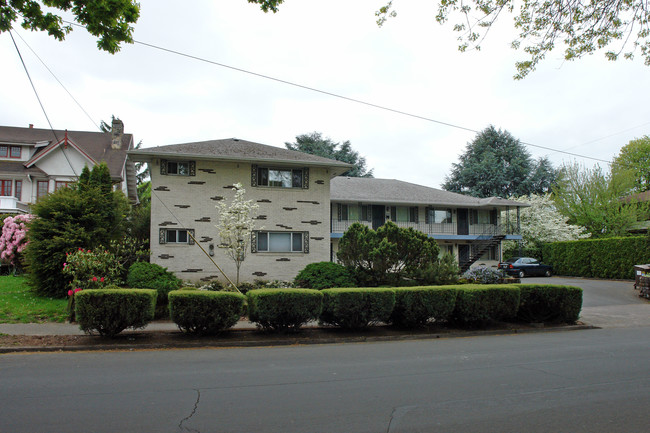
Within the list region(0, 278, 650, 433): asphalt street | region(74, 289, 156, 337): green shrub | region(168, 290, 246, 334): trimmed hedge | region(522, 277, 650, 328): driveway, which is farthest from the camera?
region(522, 277, 650, 328): driveway

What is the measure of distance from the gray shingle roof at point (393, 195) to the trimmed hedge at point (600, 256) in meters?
4.30

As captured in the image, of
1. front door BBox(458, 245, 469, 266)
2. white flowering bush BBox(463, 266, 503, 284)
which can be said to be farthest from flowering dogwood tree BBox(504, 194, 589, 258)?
white flowering bush BBox(463, 266, 503, 284)

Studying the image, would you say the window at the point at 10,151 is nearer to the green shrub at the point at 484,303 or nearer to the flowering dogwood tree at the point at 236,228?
the flowering dogwood tree at the point at 236,228

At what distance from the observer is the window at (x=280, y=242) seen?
61.5ft

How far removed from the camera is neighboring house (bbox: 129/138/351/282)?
17719 millimetres

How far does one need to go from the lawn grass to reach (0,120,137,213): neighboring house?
13.2 meters

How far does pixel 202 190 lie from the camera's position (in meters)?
18.4

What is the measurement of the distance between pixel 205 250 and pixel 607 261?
77.3ft

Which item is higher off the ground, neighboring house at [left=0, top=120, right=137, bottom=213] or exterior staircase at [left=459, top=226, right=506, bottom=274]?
neighboring house at [left=0, top=120, right=137, bottom=213]

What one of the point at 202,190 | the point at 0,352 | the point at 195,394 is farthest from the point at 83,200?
the point at 195,394

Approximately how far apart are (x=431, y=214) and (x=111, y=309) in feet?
86.4

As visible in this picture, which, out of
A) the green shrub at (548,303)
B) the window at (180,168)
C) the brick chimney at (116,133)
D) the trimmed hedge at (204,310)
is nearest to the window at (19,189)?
the brick chimney at (116,133)

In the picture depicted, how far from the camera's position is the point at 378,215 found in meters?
31.3

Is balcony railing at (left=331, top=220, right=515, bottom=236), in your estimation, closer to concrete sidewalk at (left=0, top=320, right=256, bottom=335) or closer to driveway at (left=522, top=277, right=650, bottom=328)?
driveway at (left=522, top=277, right=650, bottom=328)
